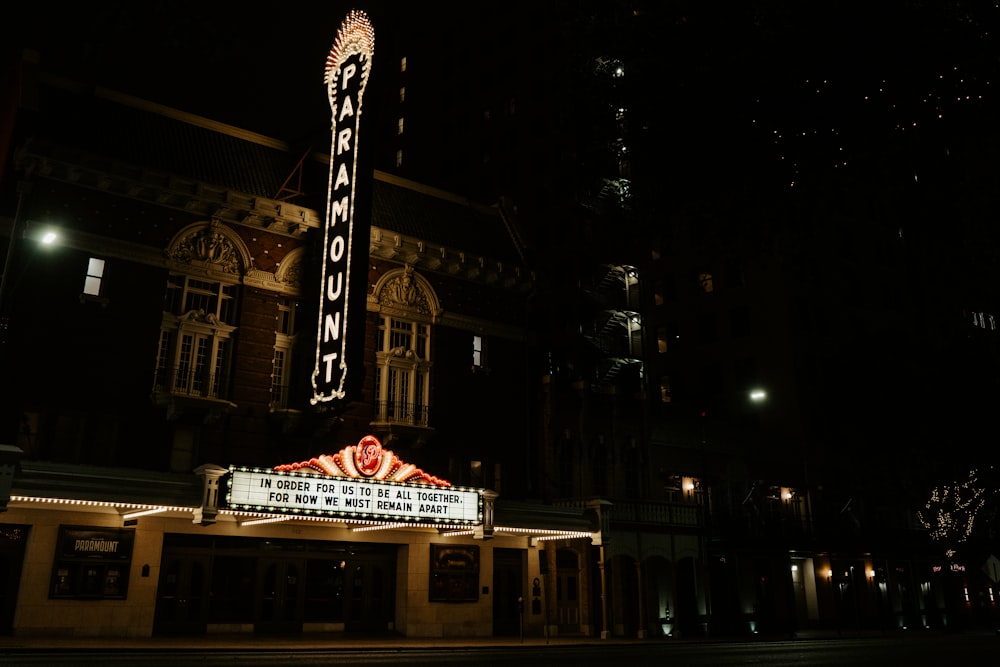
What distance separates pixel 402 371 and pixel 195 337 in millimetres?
7918

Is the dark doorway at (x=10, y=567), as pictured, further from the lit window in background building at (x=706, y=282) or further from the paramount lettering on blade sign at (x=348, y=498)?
the lit window in background building at (x=706, y=282)

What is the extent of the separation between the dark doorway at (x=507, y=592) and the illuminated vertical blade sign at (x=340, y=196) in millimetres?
11028

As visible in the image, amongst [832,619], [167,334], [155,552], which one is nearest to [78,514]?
[155,552]

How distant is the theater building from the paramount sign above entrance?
2.8 inches

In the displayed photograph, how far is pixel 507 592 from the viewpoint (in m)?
33.6

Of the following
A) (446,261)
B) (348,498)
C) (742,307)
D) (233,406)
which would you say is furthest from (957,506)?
(233,406)

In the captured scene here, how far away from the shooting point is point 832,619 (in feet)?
160

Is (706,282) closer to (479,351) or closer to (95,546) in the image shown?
(479,351)

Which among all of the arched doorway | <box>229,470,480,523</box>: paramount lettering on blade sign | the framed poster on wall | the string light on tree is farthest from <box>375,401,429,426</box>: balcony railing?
the string light on tree

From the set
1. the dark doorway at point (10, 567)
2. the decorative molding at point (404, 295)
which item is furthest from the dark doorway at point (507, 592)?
the dark doorway at point (10, 567)

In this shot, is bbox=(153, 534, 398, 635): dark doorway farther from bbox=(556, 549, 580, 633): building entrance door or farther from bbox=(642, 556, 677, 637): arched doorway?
bbox=(642, 556, 677, 637): arched doorway

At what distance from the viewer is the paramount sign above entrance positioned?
2511 cm

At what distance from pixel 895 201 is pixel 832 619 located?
3859 centimetres

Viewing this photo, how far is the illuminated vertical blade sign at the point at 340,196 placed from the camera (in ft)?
90.4
